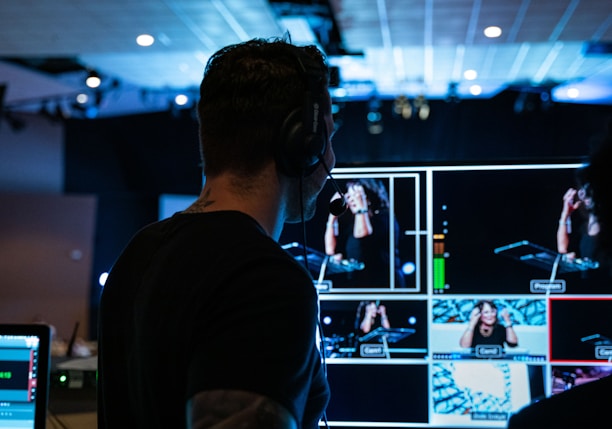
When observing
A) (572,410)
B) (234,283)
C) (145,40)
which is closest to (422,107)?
(145,40)

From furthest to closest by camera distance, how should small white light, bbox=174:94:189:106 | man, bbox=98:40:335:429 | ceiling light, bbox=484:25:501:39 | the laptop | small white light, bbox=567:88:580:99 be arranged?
small white light, bbox=174:94:189:106 < small white light, bbox=567:88:580:99 < ceiling light, bbox=484:25:501:39 < the laptop < man, bbox=98:40:335:429

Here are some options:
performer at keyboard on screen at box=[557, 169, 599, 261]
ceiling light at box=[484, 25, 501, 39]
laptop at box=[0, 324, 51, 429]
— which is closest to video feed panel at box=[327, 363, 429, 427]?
performer at keyboard on screen at box=[557, 169, 599, 261]

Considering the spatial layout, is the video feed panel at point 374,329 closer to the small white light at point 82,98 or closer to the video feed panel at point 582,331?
the video feed panel at point 582,331

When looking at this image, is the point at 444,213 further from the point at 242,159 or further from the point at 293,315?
the point at 293,315

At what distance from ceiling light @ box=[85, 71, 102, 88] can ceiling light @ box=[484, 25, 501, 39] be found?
13.5 ft

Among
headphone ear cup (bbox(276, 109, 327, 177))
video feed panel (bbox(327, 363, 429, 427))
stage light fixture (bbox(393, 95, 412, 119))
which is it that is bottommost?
video feed panel (bbox(327, 363, 429, 427))

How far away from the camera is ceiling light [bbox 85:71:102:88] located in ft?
25.1

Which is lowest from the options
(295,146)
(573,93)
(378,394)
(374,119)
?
(378,394)

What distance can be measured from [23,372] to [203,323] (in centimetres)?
93

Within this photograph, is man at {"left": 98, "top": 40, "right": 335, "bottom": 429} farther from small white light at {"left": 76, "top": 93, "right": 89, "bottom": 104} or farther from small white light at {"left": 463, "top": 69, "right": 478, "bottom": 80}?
small white light at {"left": 76, "top": 93, "right": 89, "bottom": 104}

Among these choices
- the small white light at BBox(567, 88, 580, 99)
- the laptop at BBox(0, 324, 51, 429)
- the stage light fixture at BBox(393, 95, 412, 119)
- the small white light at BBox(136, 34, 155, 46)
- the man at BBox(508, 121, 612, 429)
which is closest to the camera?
the man at BBox(508, 121, 612, 429)

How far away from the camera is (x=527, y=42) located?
247 inches

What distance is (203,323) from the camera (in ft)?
2.49

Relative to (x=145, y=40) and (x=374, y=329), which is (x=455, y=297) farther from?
(x=145, y=40)
